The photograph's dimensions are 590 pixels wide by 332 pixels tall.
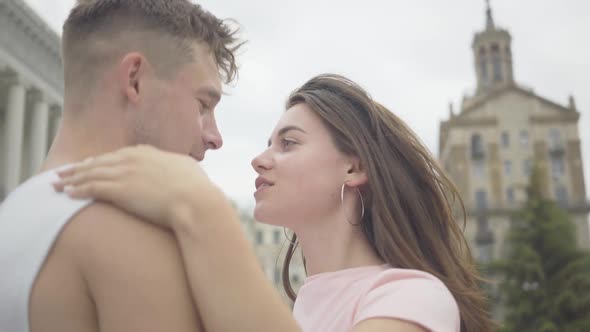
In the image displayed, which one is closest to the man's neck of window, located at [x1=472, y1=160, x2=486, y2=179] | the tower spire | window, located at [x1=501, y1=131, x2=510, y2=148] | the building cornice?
the building cornice

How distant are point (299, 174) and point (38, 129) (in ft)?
109

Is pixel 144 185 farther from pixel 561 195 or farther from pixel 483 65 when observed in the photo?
pixel 483 65

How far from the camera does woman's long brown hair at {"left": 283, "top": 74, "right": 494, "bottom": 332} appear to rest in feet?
10.2

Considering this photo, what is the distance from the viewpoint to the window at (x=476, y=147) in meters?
56.2

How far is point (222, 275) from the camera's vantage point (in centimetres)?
168

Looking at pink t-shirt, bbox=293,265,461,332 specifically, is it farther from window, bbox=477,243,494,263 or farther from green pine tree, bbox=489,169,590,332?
window, bbox=477,243,494,263

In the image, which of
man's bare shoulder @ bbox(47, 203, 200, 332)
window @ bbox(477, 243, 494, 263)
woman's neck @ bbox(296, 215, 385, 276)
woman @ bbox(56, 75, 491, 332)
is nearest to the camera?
man's bare shoulder @ bbox(47, 203, 200, 332)

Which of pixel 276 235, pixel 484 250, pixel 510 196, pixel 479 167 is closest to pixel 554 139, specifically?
pixel 510 196

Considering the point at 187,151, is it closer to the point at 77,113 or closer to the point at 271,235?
the point at 77,113

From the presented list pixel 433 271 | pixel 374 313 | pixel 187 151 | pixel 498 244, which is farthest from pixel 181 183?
pixel 498 244

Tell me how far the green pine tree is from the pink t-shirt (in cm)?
2543

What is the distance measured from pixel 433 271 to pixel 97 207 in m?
1.80

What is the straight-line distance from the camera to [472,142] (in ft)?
187

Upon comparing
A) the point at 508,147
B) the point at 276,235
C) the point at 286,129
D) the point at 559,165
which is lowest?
the point at 276,235
